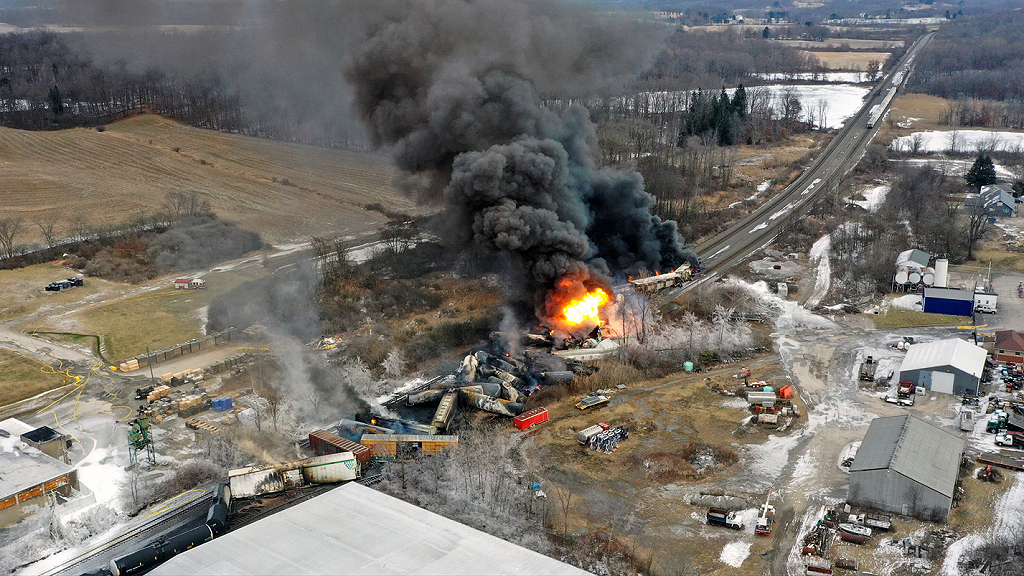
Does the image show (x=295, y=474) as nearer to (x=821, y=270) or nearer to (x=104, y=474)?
(x=104, y=474)

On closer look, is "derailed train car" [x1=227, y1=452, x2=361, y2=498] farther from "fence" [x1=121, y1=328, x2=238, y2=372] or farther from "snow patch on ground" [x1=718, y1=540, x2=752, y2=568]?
"fence" [x1=121, y1=328, x2=238, y2=372]

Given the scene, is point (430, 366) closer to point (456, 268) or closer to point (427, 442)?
point (427, 442)

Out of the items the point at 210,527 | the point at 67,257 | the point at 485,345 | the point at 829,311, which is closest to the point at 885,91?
the point at 829,311

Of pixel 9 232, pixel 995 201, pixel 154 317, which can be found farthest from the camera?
pixel 995 201

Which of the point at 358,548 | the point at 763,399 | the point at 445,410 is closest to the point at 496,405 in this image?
the point at 445,410

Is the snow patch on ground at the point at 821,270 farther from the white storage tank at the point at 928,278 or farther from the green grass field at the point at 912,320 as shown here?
the white storage tank at the point at 928,278

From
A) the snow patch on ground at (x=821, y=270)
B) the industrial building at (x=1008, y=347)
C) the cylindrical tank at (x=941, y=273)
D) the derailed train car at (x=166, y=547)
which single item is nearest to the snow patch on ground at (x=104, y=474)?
the derailed train car at (x=166, y=547)
